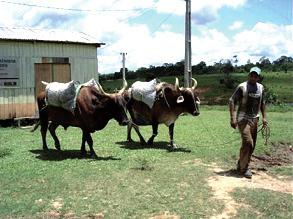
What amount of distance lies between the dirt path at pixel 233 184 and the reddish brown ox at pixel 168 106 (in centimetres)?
262

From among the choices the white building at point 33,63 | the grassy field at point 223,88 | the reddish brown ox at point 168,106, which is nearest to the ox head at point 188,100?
the reddish brown ox at point 168,106

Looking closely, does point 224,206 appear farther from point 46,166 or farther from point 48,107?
point 48,107

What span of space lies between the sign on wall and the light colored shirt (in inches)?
426

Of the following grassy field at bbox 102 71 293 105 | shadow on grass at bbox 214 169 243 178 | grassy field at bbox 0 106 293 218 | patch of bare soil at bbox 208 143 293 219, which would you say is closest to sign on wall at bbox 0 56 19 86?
grassy field at bbox 0 106 293 218

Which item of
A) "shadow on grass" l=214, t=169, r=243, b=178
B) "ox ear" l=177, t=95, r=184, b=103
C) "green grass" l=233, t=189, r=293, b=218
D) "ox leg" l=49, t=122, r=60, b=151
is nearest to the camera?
"green grass" l=233, t=189, r=293, b=218

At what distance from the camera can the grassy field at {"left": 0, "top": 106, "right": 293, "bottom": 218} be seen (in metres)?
7.02

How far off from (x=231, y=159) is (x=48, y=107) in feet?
14.2

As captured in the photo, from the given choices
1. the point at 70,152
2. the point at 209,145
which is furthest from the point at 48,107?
the point at 209,145

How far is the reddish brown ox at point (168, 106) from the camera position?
38.8 ft

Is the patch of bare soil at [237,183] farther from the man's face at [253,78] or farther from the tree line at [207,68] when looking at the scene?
the tree line at [207,68]

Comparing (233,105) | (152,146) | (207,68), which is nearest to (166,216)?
(233,105)

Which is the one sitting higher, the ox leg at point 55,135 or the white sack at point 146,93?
the white sack at point 146,93

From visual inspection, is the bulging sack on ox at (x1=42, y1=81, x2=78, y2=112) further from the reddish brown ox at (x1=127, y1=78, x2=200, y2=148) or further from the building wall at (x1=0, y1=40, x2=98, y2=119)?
the building wall at (x1=0, y1=40, x2=98, y2=119)

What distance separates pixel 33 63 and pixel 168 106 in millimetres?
7816
